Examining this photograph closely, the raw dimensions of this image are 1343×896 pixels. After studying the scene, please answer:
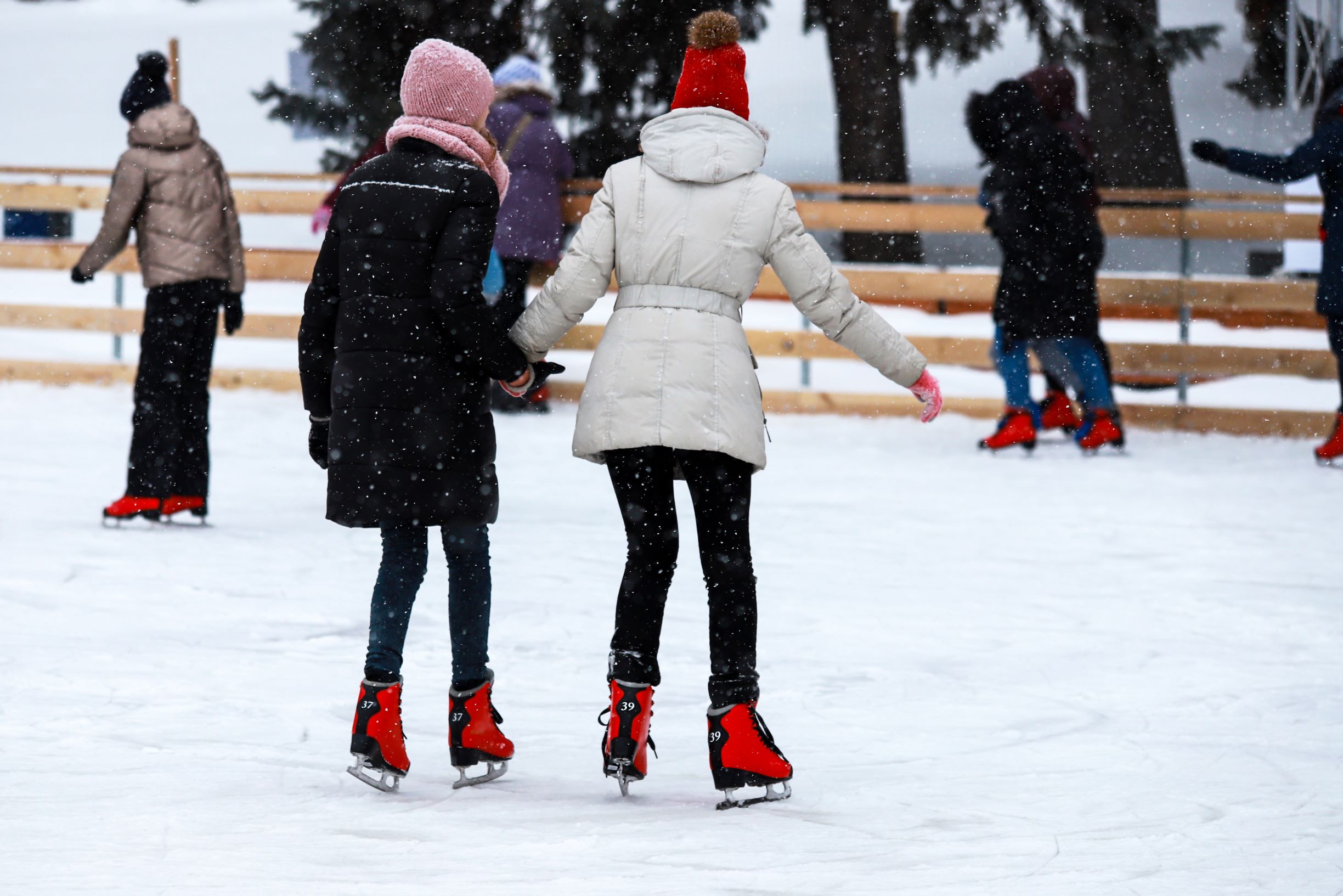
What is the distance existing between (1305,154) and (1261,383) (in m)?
3.37

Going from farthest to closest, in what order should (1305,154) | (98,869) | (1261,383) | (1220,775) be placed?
(1261,383)
(1305,154)
(1220,775)
(98,869)

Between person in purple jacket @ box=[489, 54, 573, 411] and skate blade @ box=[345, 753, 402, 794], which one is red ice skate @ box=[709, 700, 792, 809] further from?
person in purple jacket @ box=[489, 54, 573, 411]

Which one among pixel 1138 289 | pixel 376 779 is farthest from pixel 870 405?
pixel 376 779

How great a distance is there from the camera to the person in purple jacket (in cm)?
895

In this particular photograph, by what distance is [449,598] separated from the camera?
120 inches

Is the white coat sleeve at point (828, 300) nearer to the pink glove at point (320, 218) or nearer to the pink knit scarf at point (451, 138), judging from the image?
the pink knit scarf at point (451, 138)

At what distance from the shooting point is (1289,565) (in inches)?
217

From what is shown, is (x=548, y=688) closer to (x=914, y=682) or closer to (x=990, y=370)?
(x=914, y=682)

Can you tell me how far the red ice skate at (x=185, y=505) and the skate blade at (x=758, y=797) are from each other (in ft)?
10.6

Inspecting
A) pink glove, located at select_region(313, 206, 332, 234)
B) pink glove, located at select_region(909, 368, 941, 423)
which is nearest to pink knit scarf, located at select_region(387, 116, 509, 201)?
pink glove, located at select_region(909, 368, 941, 423)

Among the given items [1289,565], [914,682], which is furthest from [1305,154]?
[914,682]

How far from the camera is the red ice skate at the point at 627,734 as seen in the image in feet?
9.84

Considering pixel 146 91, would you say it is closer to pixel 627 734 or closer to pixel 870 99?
pixel 627 734

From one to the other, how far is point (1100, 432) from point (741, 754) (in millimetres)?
5554
